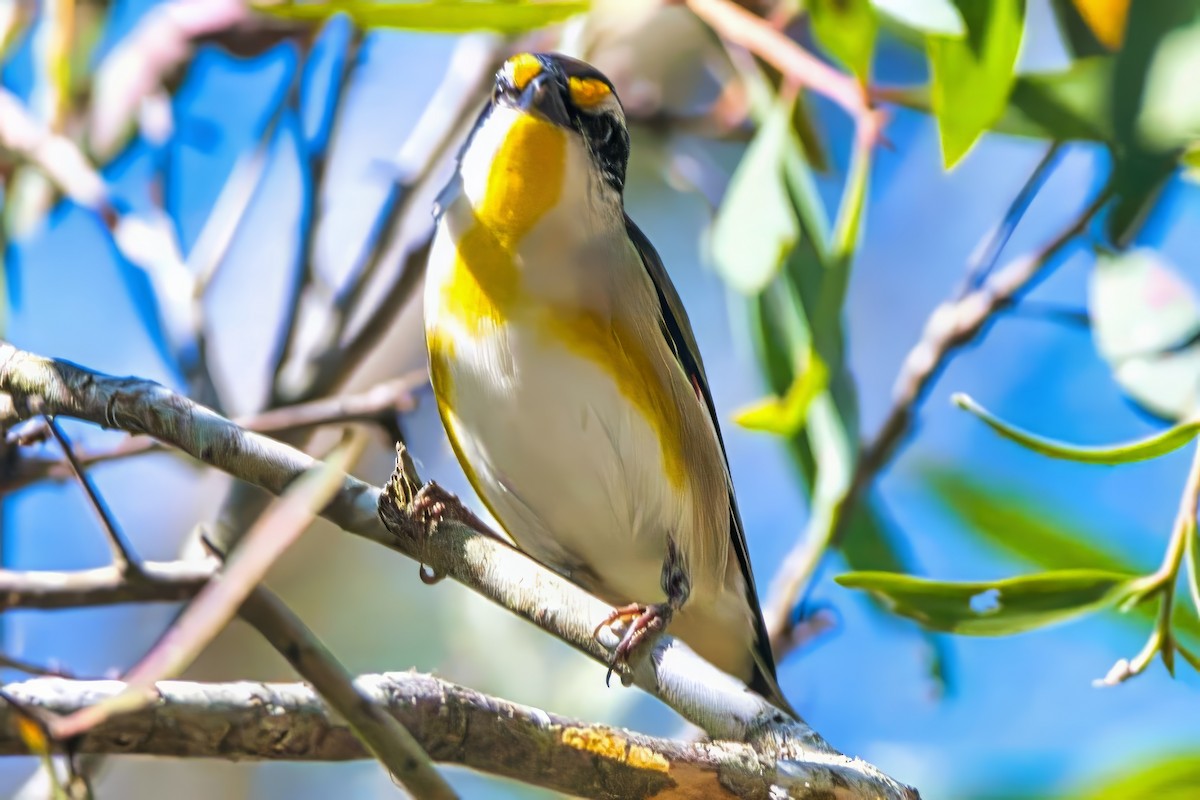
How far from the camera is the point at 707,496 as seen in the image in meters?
2.05

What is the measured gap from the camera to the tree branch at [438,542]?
1291mm

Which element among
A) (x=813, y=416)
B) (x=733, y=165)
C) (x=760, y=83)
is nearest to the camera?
(x=813, y=416)

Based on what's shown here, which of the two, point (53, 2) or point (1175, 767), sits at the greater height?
point (53, 2)

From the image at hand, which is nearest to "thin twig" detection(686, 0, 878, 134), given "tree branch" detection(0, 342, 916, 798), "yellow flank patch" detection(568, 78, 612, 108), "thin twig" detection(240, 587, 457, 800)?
"yellow flank patch" detection(568, 78, 612, 108)

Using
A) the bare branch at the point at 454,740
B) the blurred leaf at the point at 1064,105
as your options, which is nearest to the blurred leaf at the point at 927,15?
the blurred leaf at the point at 1064,105

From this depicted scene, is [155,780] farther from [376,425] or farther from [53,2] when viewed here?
[376,425]

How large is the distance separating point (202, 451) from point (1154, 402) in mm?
1477

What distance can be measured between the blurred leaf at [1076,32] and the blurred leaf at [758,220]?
0.52 meters

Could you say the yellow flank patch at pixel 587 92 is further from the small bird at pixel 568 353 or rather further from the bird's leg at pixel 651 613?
the bird's leg at pixel 651 613

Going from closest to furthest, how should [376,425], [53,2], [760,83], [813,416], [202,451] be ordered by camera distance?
[202,451]
[376,425]
[813,416]
[760,83]
[53,2]

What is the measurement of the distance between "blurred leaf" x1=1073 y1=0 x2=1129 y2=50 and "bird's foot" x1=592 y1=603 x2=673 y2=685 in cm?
119

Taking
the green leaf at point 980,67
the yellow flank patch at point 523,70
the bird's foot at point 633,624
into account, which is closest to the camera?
the bird's foot at point 633,624

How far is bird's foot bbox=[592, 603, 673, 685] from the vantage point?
1.43 meters

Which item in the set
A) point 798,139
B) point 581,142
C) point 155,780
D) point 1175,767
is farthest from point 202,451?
point 155,780
